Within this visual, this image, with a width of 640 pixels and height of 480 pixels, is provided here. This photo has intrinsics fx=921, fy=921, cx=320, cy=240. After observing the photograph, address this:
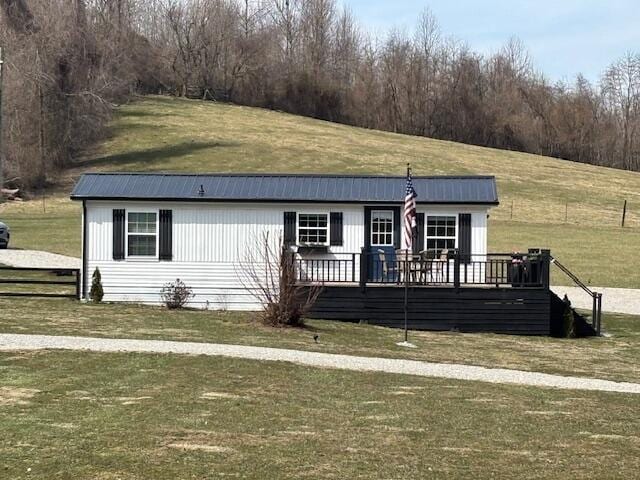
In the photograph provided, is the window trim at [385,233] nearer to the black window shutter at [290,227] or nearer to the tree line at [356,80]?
the black window shutter at [290,227]

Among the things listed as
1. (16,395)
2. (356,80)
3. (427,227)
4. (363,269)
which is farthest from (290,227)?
(356,80)

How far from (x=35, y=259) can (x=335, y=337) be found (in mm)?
17897

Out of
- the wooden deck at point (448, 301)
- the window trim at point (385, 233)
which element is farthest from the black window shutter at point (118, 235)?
the window trim at point (385, 233)

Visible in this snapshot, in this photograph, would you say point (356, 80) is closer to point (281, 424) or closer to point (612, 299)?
point (612, 299)

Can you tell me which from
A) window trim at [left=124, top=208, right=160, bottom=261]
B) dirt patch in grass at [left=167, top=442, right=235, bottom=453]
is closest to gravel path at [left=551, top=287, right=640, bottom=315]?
window trim at [left=124, top=208, right=160, bottom=261]

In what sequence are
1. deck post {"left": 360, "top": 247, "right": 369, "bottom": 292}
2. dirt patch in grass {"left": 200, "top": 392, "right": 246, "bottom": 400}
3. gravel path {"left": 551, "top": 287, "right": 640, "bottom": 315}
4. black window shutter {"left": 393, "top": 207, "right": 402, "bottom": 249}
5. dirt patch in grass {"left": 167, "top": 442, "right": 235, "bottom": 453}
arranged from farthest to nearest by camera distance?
gravel path {"left": 551, "top": 287, "right": 640, "bottom": 315} → black window shutter {"left": 393, "top": 207, "right": 402, "bottom": 249} → deck post {"left": 360, "top": 247, "right": 369, "bottom": 292} → dirt patch in grass {"left": 200, "top": 392, "right": 246, "bottom": 400} → dirt patch in grass {"left": 167, "top": 442, "right": 235, "bottom": 453}

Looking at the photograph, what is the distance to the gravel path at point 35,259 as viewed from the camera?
101 ft

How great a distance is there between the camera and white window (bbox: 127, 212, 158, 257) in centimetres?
2231

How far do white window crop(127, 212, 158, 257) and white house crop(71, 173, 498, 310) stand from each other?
24 millimetres

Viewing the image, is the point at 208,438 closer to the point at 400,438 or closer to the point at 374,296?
the point at 400,438

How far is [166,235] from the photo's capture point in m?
22.3

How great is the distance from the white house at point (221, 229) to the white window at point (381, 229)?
24 mm

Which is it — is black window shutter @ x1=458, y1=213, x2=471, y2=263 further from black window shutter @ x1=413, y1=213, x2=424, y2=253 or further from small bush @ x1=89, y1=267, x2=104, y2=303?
small bush @ x1=89, y1=267, x2=104, y2=303

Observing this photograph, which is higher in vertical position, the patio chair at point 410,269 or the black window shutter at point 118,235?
the black window shutter at point 118,235
